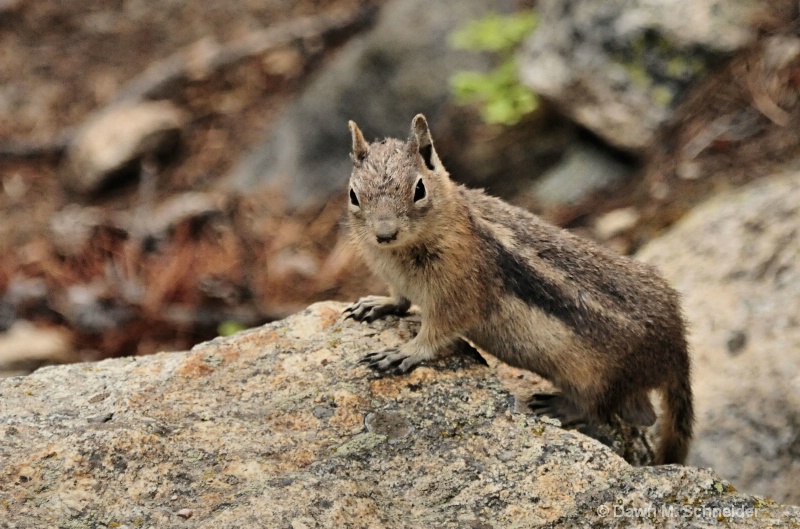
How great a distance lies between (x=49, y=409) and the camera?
12.2ft

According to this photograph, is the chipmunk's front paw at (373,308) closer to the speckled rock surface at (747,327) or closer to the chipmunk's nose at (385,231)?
the chipmunk's nose at (385,231)

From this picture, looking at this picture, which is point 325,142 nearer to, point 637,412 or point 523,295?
point 523,295

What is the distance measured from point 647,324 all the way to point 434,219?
1247 millimetres

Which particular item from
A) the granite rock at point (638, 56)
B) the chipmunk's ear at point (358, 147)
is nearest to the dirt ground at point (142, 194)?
the granite rock at point (638, 56)

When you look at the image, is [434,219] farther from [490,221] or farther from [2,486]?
[2,486]

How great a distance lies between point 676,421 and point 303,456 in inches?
91.9

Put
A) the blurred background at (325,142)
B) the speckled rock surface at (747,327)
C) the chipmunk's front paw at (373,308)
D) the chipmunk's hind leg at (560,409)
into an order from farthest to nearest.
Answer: the blurred background at (325,142) < the speckled rock surface at (747,327) < the chipmunk's front paw at (373,308) < the chipmunk's hind leg at (560,409)

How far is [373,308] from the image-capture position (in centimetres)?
466

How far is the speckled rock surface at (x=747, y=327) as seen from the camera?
15.9ft

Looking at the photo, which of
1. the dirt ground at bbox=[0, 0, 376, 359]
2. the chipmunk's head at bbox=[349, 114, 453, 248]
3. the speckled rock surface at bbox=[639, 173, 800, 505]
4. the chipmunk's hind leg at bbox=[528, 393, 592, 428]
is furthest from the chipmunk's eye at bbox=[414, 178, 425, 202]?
the dirt ground at bbox=[0, 0, 376, 359]

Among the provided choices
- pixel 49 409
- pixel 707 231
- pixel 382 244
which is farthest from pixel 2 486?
pixel 707 231

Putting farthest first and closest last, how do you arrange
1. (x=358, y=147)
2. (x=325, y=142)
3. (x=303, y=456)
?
(x=325, y=142)
(x=358, y=147)
(x=303, y=456)

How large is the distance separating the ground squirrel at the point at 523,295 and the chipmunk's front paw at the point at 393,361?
0.31 feet

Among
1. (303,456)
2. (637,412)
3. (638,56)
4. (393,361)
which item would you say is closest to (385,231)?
(393,361)
